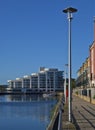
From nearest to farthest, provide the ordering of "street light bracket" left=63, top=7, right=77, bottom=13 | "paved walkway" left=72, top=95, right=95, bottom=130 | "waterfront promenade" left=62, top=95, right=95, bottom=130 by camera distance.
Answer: "waterfront promenade" left=62, top=95, right=95, bottom=130 → "street light bracket" left=63, top=7, right=77, bottom=13 → "paved walkway" left=72, top=95, right=95, bottom=130

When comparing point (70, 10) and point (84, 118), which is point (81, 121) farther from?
point (70, 10)

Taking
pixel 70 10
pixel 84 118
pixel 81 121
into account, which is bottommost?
pixel 81 121

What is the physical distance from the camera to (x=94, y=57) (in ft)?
374

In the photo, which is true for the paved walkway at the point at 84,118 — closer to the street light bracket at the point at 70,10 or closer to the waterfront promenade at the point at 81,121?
the waterfront promenade at the point at 81,121

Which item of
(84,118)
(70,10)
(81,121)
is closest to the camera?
(70,10)

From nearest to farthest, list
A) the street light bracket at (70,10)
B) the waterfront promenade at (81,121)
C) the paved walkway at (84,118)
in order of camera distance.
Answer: the waterfront promenade at (81,121) → the street light bracket at (70,10) → the paved walkway at (84,118)

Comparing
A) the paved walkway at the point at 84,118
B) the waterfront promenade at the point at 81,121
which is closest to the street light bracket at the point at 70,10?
the waterfront promenade at the point at 81,121

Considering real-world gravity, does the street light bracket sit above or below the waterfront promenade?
above

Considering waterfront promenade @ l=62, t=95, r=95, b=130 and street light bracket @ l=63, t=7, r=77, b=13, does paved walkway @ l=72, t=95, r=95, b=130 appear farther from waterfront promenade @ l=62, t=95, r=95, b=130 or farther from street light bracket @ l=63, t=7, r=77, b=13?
street light bracket @ l=63, t=7, r=77, b=13

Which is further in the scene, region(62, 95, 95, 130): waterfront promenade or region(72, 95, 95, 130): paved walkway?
region(72, 95, 95, 130): paved walkway

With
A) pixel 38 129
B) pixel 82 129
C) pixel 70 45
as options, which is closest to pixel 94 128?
pixel 82 129

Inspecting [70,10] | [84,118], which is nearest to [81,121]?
[84,118]

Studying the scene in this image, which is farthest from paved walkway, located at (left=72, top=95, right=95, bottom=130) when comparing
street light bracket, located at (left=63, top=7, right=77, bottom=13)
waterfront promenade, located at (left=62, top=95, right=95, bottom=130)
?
street light bracket, located at (left=63, top=7, right=77, bottom=13)

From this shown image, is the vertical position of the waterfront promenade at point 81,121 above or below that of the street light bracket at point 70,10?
below
